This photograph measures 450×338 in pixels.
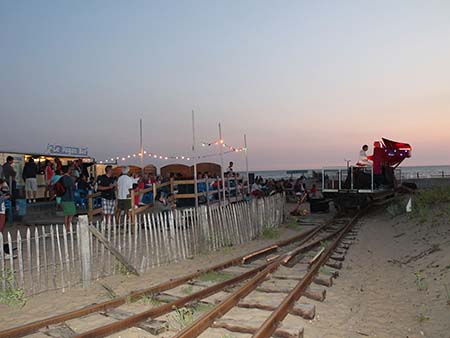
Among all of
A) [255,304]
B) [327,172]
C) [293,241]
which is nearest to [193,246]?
[293,241]

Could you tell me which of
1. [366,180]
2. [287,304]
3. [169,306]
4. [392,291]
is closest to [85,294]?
[169,306]

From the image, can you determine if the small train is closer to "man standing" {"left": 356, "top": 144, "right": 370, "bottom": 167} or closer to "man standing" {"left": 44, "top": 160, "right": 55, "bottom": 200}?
"man standing" {"left": 356, "top": 144, "right": 370, "bottom": 167}

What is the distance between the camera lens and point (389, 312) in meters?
6.27

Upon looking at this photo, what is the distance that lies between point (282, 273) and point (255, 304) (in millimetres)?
2070

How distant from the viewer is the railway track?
498 centimetres

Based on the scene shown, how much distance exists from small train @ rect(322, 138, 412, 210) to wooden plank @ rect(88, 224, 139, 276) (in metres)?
12.9

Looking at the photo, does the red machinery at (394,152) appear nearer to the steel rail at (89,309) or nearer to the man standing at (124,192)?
the man standing at (124,192)

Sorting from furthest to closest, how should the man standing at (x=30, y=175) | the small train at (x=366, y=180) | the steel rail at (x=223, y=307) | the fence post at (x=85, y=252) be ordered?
1. the small train at (x=366, y=180)
2. the man standing at (x=30, y=175)
3. the fence post at (x=85, y=252)
4. the steel rail at (x=223, y=307)

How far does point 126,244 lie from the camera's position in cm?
1015

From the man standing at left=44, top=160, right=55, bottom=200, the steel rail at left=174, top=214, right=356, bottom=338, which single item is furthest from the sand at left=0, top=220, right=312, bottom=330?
the man standing at left=44, top=160, right=55, bottom=200

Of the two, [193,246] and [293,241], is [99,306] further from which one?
[293,241]

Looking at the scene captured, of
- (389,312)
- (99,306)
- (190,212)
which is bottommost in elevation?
(389,312)

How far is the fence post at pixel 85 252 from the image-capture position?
285 inches

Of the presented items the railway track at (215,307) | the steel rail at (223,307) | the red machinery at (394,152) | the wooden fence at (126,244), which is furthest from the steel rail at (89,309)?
the red machinery at (394,152)
